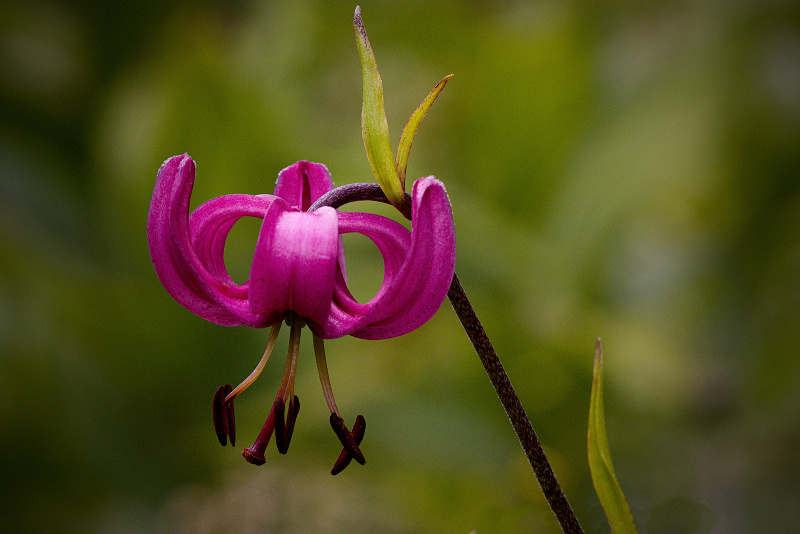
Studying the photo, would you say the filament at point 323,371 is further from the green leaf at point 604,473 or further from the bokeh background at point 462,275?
the bokeh background at point 462,275

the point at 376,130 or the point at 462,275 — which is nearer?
the point at 376,130

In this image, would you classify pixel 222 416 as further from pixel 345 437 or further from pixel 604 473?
pixel 604 473

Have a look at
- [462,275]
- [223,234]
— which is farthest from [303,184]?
[462,275]

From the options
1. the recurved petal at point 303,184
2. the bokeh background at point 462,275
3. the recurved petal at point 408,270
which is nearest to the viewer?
the recurved petal at point 408,270

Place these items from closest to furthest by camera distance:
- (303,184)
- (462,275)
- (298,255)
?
(298,255), (303,184), (462,275)

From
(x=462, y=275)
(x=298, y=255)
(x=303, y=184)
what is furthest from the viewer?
(x=462, y=275)

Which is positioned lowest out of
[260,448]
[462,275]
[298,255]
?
[260,448]

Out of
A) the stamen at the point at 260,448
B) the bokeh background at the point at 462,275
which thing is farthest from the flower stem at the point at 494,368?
the bokeh background at the point at 462,275
